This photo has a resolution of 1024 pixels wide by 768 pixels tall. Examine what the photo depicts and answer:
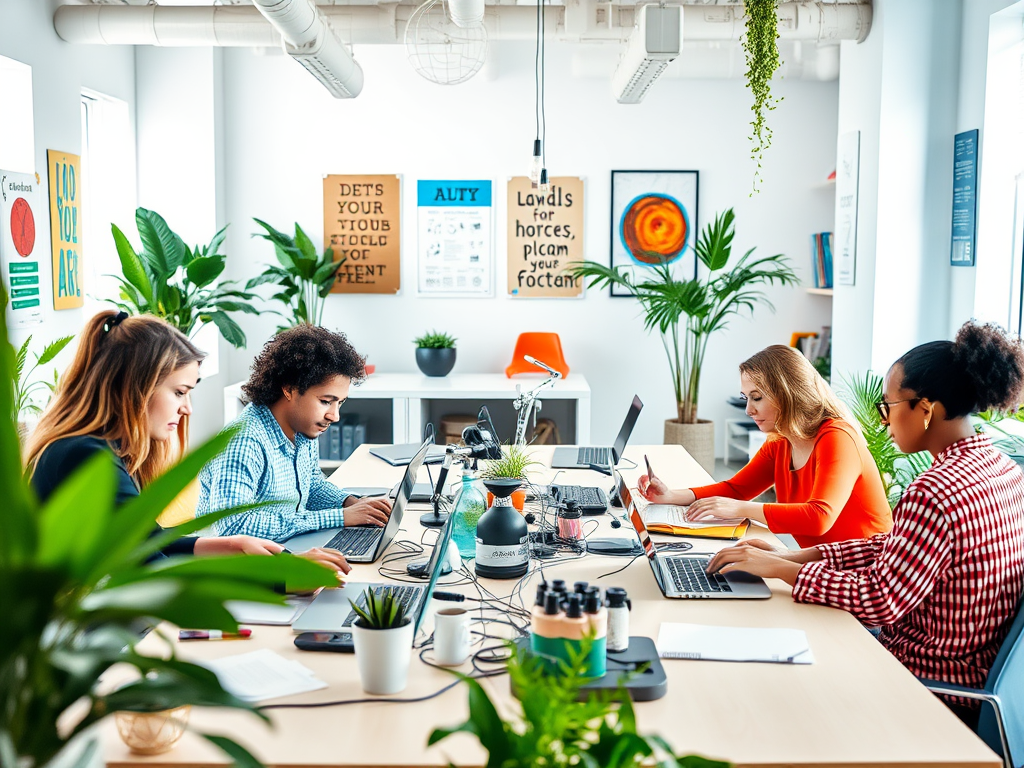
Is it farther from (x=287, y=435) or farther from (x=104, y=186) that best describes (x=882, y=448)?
(x=104, y=186)

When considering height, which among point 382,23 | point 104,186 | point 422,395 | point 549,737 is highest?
point 382,23

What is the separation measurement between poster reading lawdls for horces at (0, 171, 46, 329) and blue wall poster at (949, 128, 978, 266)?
403 centimetres

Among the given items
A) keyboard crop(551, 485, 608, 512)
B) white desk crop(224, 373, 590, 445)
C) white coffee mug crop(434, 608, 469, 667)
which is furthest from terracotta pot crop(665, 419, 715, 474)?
white coffee mug crop(434, 608, 469, 667)

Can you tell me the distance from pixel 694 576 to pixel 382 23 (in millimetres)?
3550

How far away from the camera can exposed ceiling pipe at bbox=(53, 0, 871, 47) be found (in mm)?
4535

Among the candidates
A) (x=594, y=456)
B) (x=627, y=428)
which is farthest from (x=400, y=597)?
(x=594, y=456)

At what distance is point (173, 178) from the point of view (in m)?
5.76

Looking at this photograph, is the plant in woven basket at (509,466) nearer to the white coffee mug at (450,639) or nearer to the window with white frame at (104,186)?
the white coffee mug at (450,639)

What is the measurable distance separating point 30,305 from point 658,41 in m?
2.98

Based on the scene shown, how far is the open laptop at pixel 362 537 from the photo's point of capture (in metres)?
2.33

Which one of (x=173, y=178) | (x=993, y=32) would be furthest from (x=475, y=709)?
(x=173, y=178)

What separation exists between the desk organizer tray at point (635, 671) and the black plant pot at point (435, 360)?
3.95 metres

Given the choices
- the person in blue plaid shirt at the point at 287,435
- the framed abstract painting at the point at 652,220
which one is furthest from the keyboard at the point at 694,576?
the framed abstract painting at the point at 652,220

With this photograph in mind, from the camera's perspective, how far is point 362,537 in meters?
2.54
